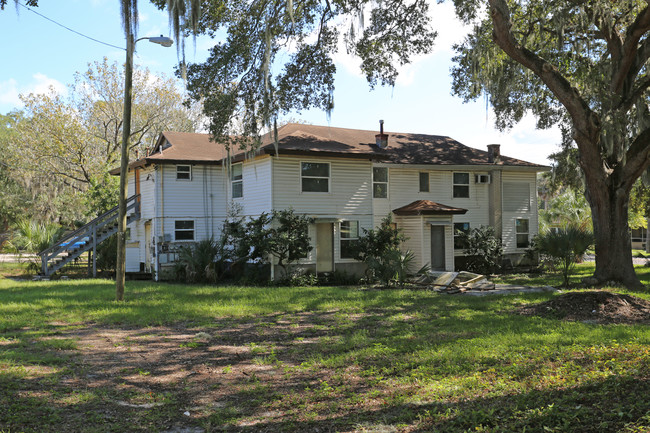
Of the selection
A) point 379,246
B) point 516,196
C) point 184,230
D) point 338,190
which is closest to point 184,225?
point 184,230

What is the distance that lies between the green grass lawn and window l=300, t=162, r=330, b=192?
842 cm

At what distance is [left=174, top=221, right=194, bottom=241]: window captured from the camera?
22.6 meters

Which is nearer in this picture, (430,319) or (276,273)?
(430,319)

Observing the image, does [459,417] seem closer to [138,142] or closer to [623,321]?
[623,321]

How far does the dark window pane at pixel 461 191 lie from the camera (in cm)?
2511

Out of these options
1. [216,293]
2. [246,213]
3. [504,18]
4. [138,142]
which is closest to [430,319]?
[216,293]

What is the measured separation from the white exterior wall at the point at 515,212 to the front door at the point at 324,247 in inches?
388

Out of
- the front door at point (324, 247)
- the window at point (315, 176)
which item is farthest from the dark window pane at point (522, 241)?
the window at point (315, 176)

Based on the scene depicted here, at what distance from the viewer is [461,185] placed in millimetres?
25172

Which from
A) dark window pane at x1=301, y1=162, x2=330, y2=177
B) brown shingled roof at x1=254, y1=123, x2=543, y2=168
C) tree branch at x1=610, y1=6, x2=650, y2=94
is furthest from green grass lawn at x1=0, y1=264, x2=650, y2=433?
brown shingled roof at x1=254, y1=123, x2=543, y2=168

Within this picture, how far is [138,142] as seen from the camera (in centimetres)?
3612

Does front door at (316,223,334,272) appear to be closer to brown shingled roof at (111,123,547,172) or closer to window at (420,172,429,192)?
brown shingled roof at (111,123,547,172)

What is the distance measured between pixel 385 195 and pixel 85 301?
526 inches

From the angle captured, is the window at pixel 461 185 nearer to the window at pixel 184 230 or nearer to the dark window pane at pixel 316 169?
the dark window pane at pixel 316 169
